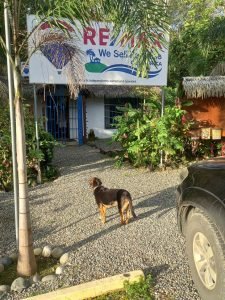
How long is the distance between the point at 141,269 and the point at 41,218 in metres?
2.43

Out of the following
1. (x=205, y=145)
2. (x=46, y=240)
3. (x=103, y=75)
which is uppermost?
(x=103, y=75)

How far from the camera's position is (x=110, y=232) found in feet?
16.0

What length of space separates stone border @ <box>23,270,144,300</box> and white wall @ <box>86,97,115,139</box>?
525 inches

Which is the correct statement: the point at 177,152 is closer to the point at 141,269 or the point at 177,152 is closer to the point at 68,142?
the point at 141,269

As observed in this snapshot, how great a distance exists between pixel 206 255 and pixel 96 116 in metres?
13.9

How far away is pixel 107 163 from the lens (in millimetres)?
10141

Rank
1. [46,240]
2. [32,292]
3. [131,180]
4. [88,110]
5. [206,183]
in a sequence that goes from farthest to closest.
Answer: [88,110]
[131,180]
[46,240]
[32,292]
[206,183]

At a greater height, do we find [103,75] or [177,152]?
[103,75]

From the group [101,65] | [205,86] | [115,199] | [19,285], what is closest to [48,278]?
[19,285]

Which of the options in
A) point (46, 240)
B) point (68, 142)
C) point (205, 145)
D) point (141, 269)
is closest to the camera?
point (141, 269)

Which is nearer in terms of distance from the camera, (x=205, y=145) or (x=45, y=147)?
(x=45, y=147)

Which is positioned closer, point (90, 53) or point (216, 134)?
point (90, 53)

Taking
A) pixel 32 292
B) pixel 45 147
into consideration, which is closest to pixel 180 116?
pixel 45 147

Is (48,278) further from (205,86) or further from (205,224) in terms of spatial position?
(205,86)
